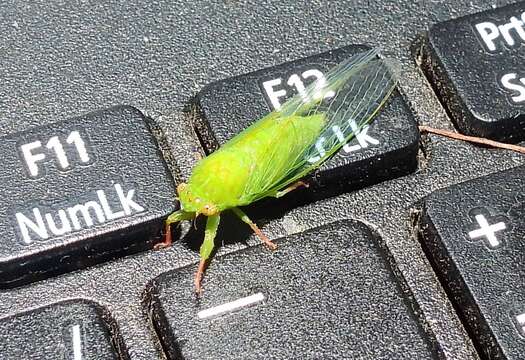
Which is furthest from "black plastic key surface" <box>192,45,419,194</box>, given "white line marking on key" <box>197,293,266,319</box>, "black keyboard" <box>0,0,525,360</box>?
"white line marking on key" <box>197,293,266,319</box>

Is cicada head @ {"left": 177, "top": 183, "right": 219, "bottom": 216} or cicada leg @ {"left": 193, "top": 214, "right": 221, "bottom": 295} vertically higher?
cicada head @ {"left": 177, "top": 183, "right": 219, "bottom": 216}

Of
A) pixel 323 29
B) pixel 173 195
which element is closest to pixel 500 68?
pixel 323 29

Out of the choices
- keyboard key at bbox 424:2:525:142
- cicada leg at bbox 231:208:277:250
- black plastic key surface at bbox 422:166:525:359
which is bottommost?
black plastic key surface at bbox 422:166:525:359

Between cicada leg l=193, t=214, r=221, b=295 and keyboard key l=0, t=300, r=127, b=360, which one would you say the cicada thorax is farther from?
keyboard key l=0, t=300, r=127, b=360

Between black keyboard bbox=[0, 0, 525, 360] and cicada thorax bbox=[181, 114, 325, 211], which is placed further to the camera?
cicada thorax bbox=[181, 114, 325, 211]

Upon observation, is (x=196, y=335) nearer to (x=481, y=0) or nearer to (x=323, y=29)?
(x=323, y=29)

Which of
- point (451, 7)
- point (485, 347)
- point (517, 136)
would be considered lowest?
point (485, 347)

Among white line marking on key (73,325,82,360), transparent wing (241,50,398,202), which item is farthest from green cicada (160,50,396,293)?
white line marking on key (73,325,82,360)
